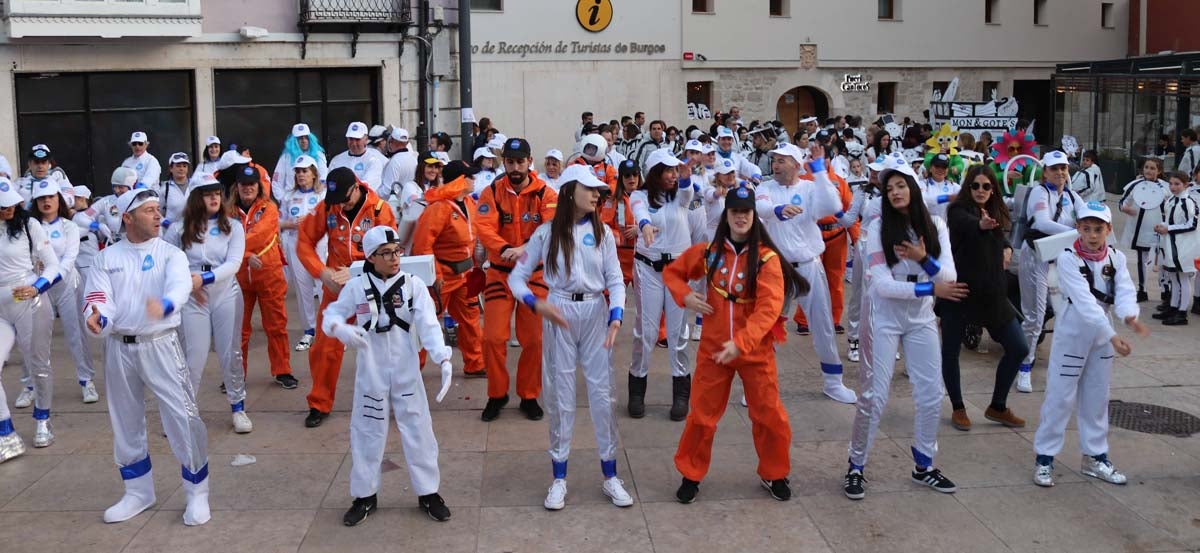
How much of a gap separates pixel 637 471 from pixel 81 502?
10.8 ft

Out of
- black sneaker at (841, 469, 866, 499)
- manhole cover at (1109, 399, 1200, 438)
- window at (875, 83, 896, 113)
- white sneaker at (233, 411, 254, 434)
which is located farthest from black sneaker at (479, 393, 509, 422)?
window at (875, 83, 896, 113)

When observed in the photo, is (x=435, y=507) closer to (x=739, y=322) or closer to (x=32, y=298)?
(x=739, y=322)

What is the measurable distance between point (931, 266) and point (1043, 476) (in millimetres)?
1444

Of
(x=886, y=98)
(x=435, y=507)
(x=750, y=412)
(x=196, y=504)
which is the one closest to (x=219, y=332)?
(x=196, y=504)

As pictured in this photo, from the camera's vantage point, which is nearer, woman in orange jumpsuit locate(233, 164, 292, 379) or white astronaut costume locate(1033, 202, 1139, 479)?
white astronaut costume locate(1033, 202, 1139, 479)

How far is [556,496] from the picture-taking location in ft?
21.7

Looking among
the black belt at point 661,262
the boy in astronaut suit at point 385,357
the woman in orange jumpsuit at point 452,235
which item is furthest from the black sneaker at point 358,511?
the black belt at point 661,262

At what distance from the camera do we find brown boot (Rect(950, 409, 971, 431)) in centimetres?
805

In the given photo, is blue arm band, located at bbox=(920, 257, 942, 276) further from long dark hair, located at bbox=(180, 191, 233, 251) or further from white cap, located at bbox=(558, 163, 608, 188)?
long dark hair, located at bbox=(180, 191, 233, 251)

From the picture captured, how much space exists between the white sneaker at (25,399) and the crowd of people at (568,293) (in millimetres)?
26

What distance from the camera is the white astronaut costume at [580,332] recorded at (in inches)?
262

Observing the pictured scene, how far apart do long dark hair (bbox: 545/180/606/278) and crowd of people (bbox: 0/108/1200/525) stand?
1 cm

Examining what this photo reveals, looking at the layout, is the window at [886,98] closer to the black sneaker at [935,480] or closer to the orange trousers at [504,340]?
the orange trousers at [504,340]

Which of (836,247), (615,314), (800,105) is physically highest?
(800,105)
